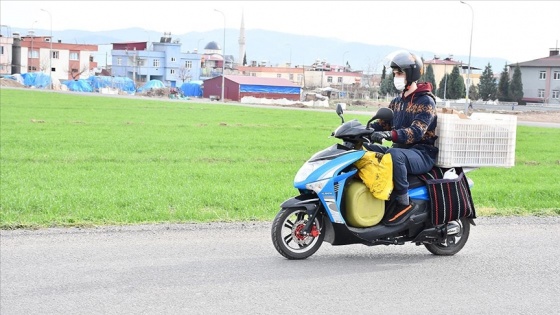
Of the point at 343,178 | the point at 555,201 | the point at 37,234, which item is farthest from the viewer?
the point at 555,201

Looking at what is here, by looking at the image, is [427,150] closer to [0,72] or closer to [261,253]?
[261,253]

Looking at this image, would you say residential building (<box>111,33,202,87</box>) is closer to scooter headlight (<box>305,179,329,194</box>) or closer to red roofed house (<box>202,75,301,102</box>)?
red roofed house (<box>202,75,301,102</box>)

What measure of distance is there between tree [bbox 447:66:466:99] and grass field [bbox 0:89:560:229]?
138 ft

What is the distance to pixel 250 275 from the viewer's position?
628cm

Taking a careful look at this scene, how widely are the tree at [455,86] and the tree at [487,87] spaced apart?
4.21 metres

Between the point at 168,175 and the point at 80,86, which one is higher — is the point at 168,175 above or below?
below

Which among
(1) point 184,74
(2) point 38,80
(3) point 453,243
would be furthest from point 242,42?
(3) point 453,243

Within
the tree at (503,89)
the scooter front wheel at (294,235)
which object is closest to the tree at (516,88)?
the tree at (503,89)

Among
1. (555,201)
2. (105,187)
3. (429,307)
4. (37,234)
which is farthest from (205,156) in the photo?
(429,307)

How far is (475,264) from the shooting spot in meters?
6.94

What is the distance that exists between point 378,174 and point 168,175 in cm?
794

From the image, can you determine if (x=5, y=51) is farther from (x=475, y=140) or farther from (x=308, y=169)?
(x=475, y=140)

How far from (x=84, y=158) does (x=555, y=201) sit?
34.1ft

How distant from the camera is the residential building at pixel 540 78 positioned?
73.9 m
